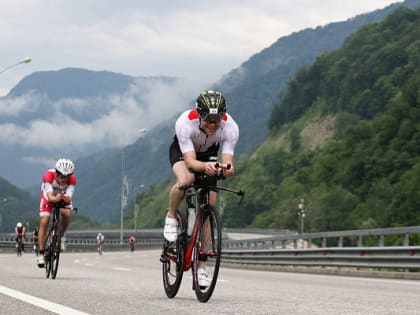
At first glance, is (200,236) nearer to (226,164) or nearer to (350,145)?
(226,164)

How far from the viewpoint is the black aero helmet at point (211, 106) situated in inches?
354

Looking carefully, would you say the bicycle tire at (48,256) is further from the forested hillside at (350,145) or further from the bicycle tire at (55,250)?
the forested hillside at (350,145)

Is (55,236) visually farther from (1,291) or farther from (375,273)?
(375,273)

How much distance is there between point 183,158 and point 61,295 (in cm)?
215

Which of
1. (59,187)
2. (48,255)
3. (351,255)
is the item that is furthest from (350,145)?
(59,187)

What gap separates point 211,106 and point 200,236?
1.30 m

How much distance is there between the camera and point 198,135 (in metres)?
9.27


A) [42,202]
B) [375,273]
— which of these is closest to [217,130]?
[42,202]

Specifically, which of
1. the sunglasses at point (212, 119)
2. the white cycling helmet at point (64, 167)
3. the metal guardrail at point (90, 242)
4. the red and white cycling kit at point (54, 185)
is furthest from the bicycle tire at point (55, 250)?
the metal guardrail at point (90, 242)

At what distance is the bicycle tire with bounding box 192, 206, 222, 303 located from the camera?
353 inches

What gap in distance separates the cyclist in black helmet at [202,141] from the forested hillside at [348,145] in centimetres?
8555

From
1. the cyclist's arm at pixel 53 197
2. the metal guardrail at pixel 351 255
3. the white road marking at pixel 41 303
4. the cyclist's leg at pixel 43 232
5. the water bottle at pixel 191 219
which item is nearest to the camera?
the white road marking at pixel 41 303

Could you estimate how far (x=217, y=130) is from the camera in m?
9.28

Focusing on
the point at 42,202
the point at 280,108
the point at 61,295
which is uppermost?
the point at 280,108
